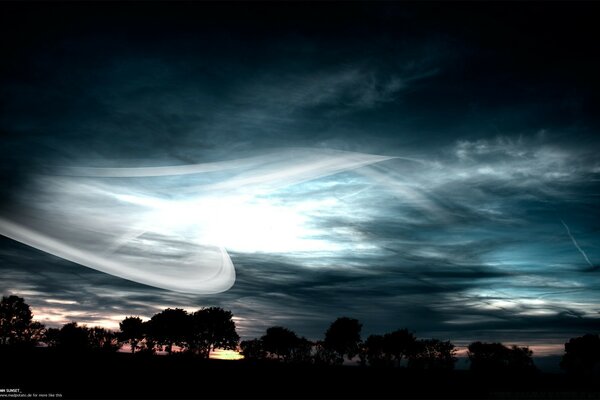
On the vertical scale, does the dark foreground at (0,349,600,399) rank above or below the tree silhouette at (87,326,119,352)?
above

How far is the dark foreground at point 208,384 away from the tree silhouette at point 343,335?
121206 mm

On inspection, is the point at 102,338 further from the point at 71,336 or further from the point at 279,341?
the point at 279,341

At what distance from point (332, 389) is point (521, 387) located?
20115 millimetres

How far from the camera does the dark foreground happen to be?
24.0 metres

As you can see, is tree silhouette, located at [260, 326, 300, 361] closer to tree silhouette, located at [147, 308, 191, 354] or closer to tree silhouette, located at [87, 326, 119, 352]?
tree silhouette, located at [147, 308, 191, 354]

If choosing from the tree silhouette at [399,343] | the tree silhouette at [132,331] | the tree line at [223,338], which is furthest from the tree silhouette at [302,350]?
the tree silhouette at [132,331]

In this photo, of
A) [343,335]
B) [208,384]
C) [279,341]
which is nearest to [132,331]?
[279,341]

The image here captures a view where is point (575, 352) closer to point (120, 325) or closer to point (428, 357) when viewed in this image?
point (428, 357)

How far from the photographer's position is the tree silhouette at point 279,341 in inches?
6407

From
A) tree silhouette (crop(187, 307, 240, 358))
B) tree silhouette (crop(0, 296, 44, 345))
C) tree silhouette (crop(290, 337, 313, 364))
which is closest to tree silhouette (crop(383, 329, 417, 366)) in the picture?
tree silhouette (crop(290, 337, 313, 364))

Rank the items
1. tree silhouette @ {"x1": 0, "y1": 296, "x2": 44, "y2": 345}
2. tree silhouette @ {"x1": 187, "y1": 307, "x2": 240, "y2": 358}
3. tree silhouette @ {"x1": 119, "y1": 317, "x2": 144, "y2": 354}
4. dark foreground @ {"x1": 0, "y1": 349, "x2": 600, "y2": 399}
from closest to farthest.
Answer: dark foreground @ {"x1": 0, "y1": 349, "x2": 600, "y2": 399}
tree silhouette @ {"x1": 0, "y1": 296, "x2": 44, "y2": 345}
tree silhouette @ {"x1": 187, "y1": 307, "x2": 240, "y2": 358}
tree silhouette @ {"x1": 119, "y1": 317, "x2": 144, "y2": 354}

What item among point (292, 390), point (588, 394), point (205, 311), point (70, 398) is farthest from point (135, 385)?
point (205, 311)

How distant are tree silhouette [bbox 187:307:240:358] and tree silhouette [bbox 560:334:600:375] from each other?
474 ft

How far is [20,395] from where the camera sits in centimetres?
2212
